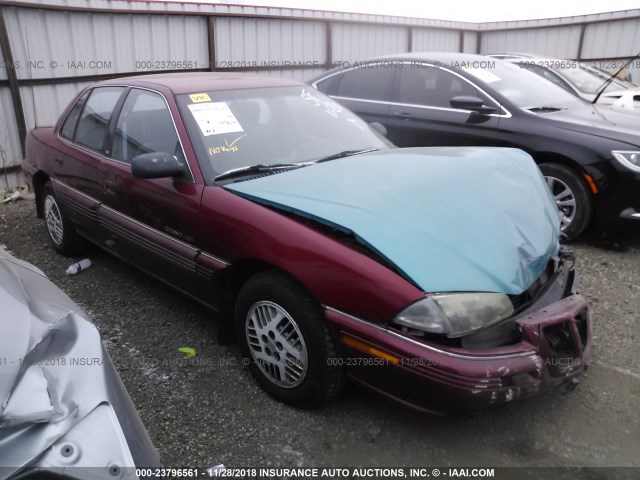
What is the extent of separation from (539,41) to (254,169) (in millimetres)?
12670

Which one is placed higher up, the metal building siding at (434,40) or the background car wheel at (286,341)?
the metal building siding at (434,40)

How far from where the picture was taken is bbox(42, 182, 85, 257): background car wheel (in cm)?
452

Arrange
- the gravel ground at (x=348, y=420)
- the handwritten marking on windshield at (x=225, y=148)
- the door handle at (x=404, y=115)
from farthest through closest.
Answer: the door handle at (x=404, y=115) < the handwritten marking on windshield at (x=225, y=148) < the gravel ground at (x=348, y=420)

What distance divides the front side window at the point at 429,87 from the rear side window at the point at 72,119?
3.11 meters

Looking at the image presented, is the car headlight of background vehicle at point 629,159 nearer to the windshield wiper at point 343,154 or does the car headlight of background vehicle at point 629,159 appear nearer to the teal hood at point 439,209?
the teal hood at point 439,209

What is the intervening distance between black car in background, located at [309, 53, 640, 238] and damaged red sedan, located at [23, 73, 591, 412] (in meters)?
1.70

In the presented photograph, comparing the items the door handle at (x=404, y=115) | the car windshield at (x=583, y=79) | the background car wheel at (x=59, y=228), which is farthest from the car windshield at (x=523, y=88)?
the background car wheel at (x=59, y=228)

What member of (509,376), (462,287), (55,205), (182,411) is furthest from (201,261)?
(55,205)

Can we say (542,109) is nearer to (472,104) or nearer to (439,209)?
(472,104)

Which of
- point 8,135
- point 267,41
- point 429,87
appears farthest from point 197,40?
point 429,87

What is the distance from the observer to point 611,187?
448 centimetres

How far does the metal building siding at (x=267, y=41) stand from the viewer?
29.2ft

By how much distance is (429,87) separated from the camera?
5.62 m

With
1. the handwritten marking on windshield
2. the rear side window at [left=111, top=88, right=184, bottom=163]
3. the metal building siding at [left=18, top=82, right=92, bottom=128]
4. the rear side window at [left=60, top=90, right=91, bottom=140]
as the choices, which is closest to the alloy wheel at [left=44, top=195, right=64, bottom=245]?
the rear side window at [left=60, top=90, right=91, bottom=140]
